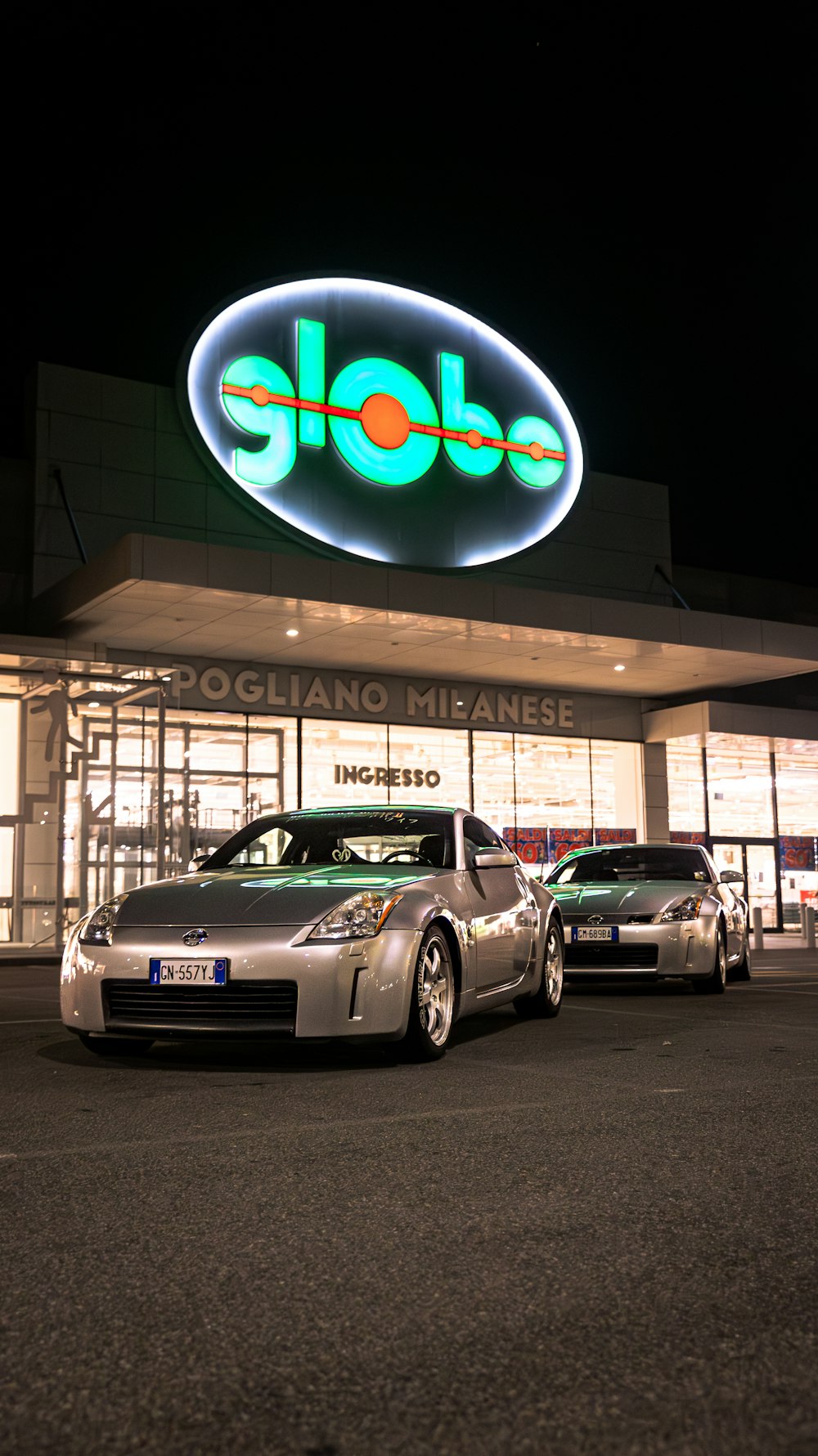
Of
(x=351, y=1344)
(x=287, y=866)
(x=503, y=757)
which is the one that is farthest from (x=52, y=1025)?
(x=503, y=757)

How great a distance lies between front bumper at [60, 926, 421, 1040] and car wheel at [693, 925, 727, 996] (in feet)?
19.3

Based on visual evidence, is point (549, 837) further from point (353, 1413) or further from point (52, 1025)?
point (353, 1413)

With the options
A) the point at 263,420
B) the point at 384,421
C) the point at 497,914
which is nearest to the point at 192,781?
the point at 263,420

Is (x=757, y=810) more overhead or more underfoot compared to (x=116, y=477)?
more underfoot

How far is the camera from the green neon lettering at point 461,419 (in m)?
25.3

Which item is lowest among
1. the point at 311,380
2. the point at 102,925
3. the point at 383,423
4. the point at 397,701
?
the point at 102,925

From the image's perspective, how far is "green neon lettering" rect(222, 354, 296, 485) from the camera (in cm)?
2297

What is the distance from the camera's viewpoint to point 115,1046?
711 centimetres

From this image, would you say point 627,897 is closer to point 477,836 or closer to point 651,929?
point 651,929

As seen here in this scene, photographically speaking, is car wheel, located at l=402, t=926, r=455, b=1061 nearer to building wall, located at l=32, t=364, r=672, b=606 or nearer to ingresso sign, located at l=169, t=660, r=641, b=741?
ingresso sign, located at l=169, t=660, r=641, b=741

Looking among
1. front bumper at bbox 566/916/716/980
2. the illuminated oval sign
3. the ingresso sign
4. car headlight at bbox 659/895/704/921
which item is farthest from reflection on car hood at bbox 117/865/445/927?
the illuminated oval sign

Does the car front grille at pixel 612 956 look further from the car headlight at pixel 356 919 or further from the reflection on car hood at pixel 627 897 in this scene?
the car headlight at pixel 356 919

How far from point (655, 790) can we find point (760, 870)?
378 centimetres

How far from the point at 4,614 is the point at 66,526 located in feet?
5.77
